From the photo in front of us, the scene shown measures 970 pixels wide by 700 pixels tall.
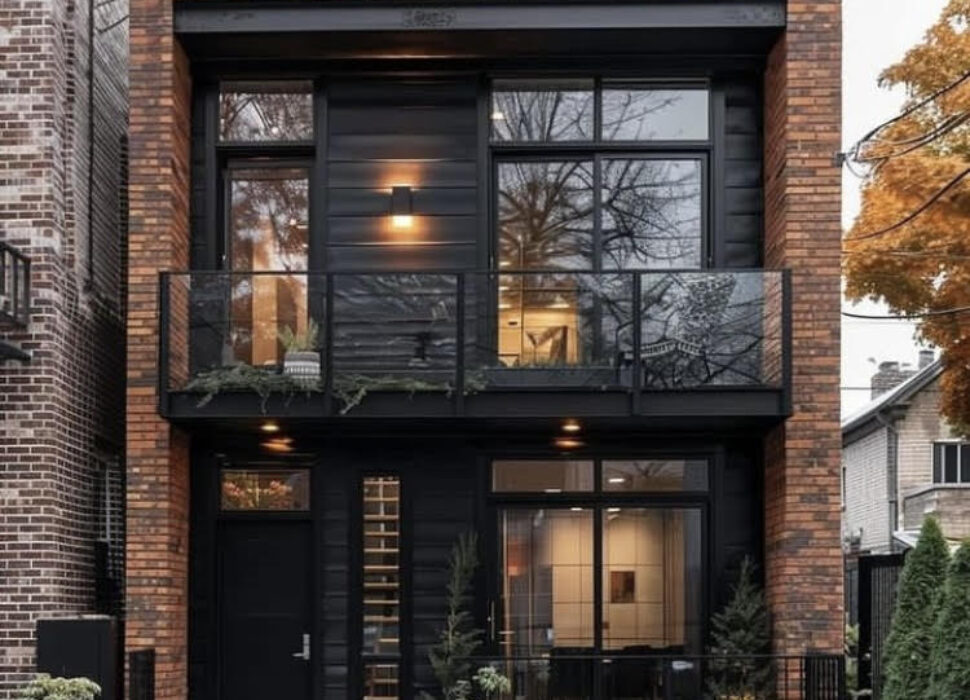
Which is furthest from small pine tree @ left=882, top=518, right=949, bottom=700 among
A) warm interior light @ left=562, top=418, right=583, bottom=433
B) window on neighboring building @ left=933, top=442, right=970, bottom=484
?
window on neighboring building @ left=933, top=442, right=970, bottom=484

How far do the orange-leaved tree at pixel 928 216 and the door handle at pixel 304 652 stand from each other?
33.2 feet

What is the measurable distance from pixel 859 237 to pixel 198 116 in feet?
35.4

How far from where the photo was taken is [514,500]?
38.4ft

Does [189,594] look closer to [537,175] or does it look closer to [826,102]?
[537,175]

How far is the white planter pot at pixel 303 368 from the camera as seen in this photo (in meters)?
10.9

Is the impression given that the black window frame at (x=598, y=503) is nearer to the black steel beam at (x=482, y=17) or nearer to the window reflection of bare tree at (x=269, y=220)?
the window reflection of bare tree at (x=269, y=220)

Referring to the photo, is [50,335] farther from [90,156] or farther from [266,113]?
[266,113]

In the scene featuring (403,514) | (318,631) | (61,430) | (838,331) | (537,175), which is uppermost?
(537,175)

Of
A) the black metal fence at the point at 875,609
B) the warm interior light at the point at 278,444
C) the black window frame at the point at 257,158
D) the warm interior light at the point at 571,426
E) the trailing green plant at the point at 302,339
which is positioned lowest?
the black metal fence at the point at 875,609

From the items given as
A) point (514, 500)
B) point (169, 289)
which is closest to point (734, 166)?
point (514, 500)

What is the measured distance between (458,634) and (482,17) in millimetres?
5282

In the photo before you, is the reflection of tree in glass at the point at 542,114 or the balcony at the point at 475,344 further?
the reflection of tree in glass at the point at 542,114

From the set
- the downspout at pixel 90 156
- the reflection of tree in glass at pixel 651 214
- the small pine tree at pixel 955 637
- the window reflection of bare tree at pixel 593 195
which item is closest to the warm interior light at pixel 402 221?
the window reflection of bare tree at pixel 593 195

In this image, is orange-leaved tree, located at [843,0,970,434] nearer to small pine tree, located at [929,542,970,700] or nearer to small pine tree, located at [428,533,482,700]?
small pine tree, located at [428,533,482,700]
